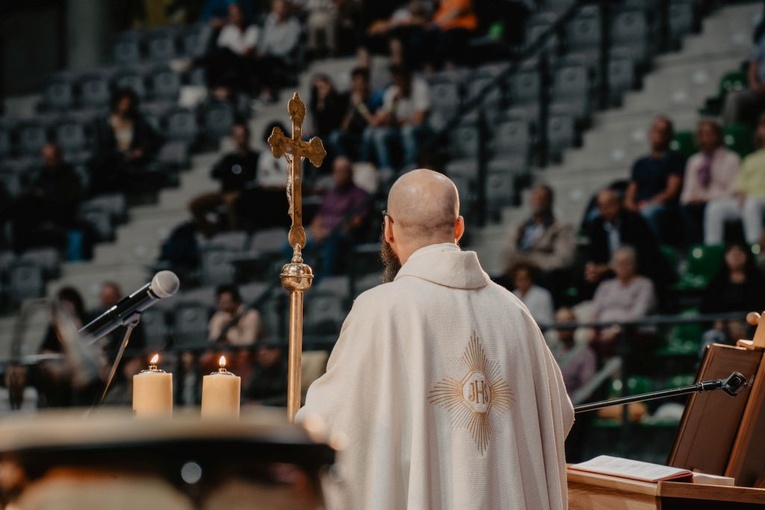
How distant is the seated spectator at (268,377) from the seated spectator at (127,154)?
4835 mm

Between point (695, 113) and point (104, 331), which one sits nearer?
point (104, 331)

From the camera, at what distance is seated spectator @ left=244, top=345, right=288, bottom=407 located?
840 centimetres

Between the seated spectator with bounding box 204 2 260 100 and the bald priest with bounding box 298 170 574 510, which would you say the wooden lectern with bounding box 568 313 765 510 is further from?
the seated spectator with bounding box 204 2 260 100

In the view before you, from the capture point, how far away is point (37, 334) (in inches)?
457

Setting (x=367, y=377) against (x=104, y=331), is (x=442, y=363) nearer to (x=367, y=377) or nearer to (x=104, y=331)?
(x=367, y=377)

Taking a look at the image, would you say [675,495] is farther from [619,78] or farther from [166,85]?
[166,85]

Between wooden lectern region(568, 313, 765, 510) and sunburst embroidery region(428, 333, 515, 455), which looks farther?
wooden lectern region(568, 313, 765, 510)

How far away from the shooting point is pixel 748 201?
8281 millimetres

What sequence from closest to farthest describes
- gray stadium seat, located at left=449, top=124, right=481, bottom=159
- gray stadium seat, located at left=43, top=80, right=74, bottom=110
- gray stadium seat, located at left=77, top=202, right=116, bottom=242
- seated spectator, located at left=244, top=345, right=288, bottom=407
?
seated spectator, located at left=244, top=345, right=288, bottom=407
gray stadium seat, located at left=449, top=124, right=481, bottom=159
gray stadium seat, located at left=77, top=202, right=116, bottom=242
gray stadium seat, located at left=43, top=80, right=74, bottom=110

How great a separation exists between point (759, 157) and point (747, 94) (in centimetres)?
83

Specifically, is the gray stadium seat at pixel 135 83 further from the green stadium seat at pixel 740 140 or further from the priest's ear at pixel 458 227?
the priest's ear at pixel 458 227

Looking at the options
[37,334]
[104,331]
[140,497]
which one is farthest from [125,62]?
[140,497]

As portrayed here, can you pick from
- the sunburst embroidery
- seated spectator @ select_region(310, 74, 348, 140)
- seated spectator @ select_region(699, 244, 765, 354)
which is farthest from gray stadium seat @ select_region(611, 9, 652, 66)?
the sunburst embroidery

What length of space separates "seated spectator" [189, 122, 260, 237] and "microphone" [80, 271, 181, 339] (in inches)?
319
